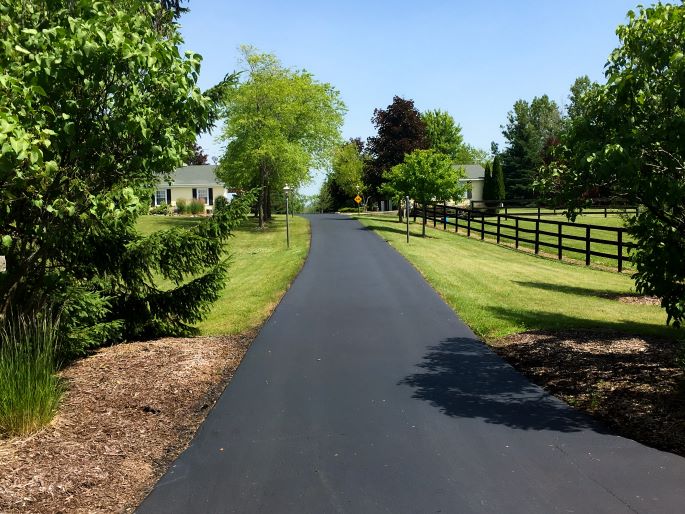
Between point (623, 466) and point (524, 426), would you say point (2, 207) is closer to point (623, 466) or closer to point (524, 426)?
point (524, 426)

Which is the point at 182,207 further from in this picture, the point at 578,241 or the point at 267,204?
the point at 578,241

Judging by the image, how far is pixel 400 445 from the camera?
5.87 m

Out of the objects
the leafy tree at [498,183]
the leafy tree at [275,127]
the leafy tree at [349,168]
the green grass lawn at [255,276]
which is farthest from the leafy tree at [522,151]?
the green grass lawn at [255,276]

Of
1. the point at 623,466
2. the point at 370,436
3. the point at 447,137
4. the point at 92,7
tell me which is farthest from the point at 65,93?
the point at 447,137

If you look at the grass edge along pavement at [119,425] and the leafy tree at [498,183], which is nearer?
the grass edge along pavement at [119,425]

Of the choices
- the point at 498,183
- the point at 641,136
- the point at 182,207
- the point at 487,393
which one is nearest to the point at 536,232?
the point at 487,393

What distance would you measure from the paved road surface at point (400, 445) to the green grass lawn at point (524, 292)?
2.89 metres

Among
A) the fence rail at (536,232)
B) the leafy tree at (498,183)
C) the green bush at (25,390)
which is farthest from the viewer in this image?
the leafy tree at (498,183)

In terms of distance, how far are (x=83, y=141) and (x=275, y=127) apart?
102 ft

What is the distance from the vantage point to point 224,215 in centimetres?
1061

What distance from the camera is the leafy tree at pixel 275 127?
37.1 m

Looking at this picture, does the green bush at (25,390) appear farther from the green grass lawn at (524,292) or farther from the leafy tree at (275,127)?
the leafy tree at (275,127)

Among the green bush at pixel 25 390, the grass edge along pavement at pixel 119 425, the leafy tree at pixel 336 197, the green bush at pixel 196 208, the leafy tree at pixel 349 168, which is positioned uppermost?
the leafy tree at pixel 349 168

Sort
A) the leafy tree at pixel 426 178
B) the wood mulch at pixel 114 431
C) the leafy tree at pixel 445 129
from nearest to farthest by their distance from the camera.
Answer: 1. the wood mulch at pixel 114 431
2. the leafy tree at pixel 426 178
3. the leafy tree at pixel 445 129
